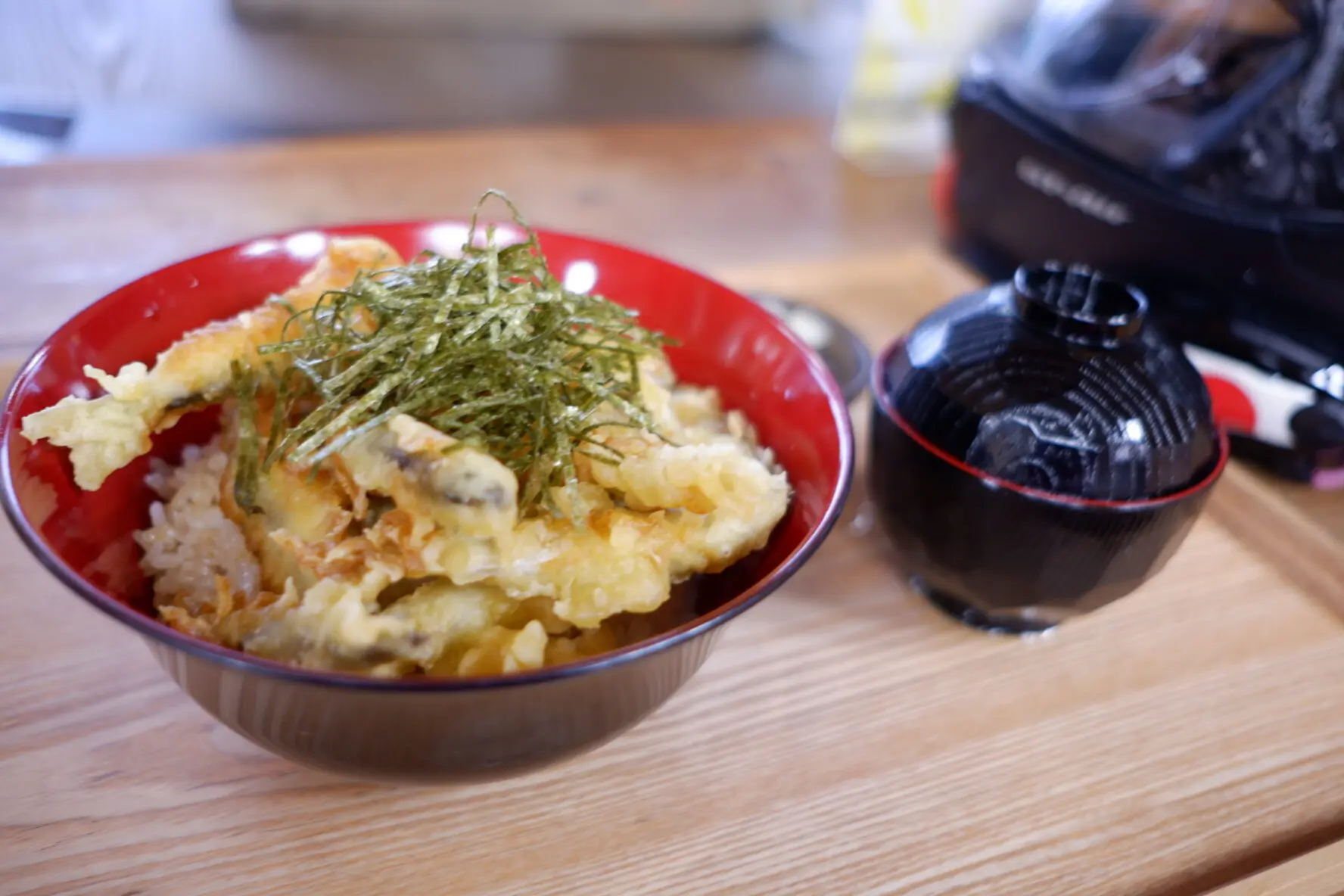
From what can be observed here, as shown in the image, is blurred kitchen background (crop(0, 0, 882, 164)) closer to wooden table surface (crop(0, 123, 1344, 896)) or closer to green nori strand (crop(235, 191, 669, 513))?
wooden table surface (crop(0, 123, 1344, 896))

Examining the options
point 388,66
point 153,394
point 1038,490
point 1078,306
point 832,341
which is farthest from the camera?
point 388,66

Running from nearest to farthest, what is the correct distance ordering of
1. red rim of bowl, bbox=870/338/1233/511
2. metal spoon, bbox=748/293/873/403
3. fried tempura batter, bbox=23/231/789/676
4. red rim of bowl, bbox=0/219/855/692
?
1. red rim of bowl, bbox=0/219/855/692
2. fried tempura batter, bbox=23/231/789/676
3. red rim of bowl, bbox=870/338/1233/511
4. metal spoon, bbox=748/293/873/403

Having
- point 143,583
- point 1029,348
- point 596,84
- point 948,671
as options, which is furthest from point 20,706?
point 596,84

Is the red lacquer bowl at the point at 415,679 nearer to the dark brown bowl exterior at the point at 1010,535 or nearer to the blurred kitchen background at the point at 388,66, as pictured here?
the dark brown bowl exterior at the point at 1010,535

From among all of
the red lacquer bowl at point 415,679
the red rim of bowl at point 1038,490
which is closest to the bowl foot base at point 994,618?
the red rim of bowl at point 1038,490

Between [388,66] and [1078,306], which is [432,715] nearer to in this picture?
[1078,306]

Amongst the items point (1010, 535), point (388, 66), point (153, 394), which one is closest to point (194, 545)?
point (153, 394)

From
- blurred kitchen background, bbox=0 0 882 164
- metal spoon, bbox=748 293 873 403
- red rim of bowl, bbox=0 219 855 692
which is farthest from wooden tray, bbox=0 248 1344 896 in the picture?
blurred kitchen background, bbox=0 0 882 164
